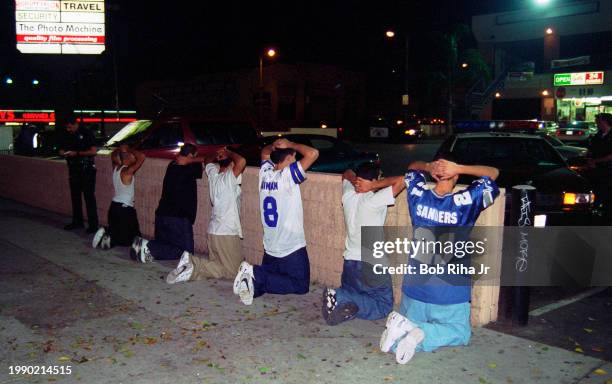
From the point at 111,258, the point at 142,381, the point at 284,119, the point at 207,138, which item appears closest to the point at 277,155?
the point at 142,381

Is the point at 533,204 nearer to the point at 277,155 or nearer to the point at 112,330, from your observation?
the point at 277,155

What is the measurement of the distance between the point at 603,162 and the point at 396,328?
603cm

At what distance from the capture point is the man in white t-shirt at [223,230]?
6.66 metres

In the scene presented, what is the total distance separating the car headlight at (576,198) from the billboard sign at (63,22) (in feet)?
47.8

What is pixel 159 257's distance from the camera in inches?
303

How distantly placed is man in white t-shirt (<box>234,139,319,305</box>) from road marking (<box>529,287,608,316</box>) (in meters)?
2.34

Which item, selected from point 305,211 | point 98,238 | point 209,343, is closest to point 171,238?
point 98,238

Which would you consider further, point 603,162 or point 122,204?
point 603,162

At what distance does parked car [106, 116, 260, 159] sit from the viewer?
11.4 m

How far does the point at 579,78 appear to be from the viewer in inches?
1511

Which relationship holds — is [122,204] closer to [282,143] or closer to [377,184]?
[282,143]

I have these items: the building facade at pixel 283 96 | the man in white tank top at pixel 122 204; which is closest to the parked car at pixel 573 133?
the building facade at pixel 283 96

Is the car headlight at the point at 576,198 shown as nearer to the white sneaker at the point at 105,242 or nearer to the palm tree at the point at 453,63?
the white sneaker at the point at 105,242

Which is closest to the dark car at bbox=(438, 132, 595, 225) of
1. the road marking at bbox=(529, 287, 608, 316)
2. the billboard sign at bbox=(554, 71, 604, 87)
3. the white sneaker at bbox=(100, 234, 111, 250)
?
the road marking at bbox=(529, 287, 608, 316)
